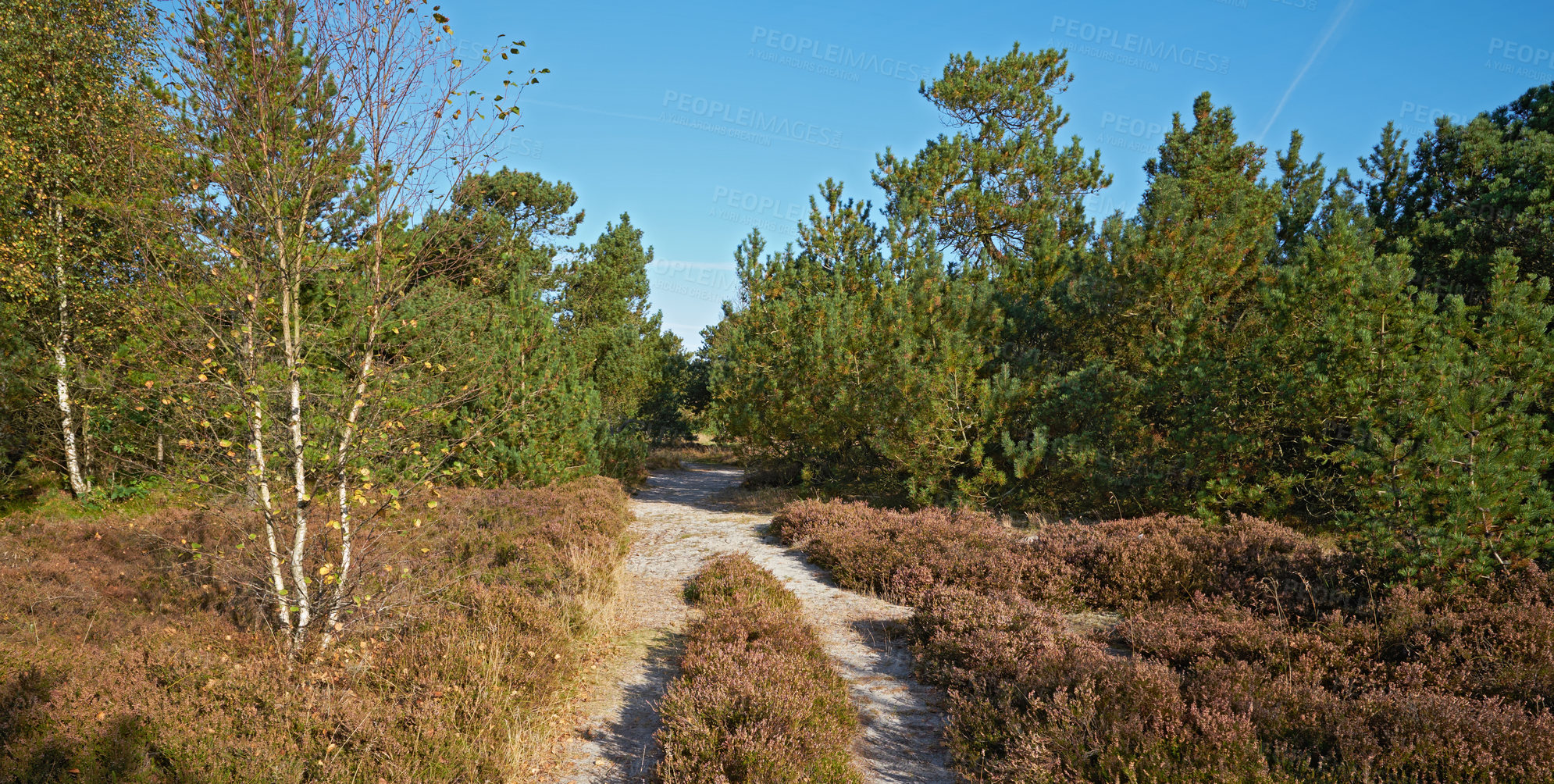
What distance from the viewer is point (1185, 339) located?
10.1m

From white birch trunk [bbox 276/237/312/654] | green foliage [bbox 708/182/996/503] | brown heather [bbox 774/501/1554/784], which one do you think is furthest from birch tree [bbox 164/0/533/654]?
green foliage [bbox 708/182/996/503]

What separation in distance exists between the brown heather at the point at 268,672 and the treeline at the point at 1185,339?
6767 millimetres

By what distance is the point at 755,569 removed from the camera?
8328 mm

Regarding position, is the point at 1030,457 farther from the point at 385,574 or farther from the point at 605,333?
the point at 605,333

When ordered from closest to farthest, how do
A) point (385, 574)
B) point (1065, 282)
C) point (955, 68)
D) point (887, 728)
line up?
point (887, 728) < point (385, 574) < point (1065, 282) < point (955, 68)

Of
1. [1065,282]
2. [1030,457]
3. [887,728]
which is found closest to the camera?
[887,728]

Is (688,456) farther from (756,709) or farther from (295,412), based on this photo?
(756,709)

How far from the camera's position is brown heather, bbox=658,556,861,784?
3881 mm

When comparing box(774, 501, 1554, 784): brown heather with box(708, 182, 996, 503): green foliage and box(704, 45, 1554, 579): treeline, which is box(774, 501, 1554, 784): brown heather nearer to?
box(704, 45, 1554, 579): treeline

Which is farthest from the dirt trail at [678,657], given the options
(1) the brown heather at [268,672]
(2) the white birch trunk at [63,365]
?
(2) the white birch trunk at [63,365]

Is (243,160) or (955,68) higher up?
(955,68)

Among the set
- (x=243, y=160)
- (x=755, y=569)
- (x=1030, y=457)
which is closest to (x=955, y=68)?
(x=1030, y=457)

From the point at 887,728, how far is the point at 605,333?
62.8ft

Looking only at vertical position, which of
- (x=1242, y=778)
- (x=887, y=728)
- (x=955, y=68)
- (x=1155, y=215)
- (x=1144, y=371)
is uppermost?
(x=955, y=68)
